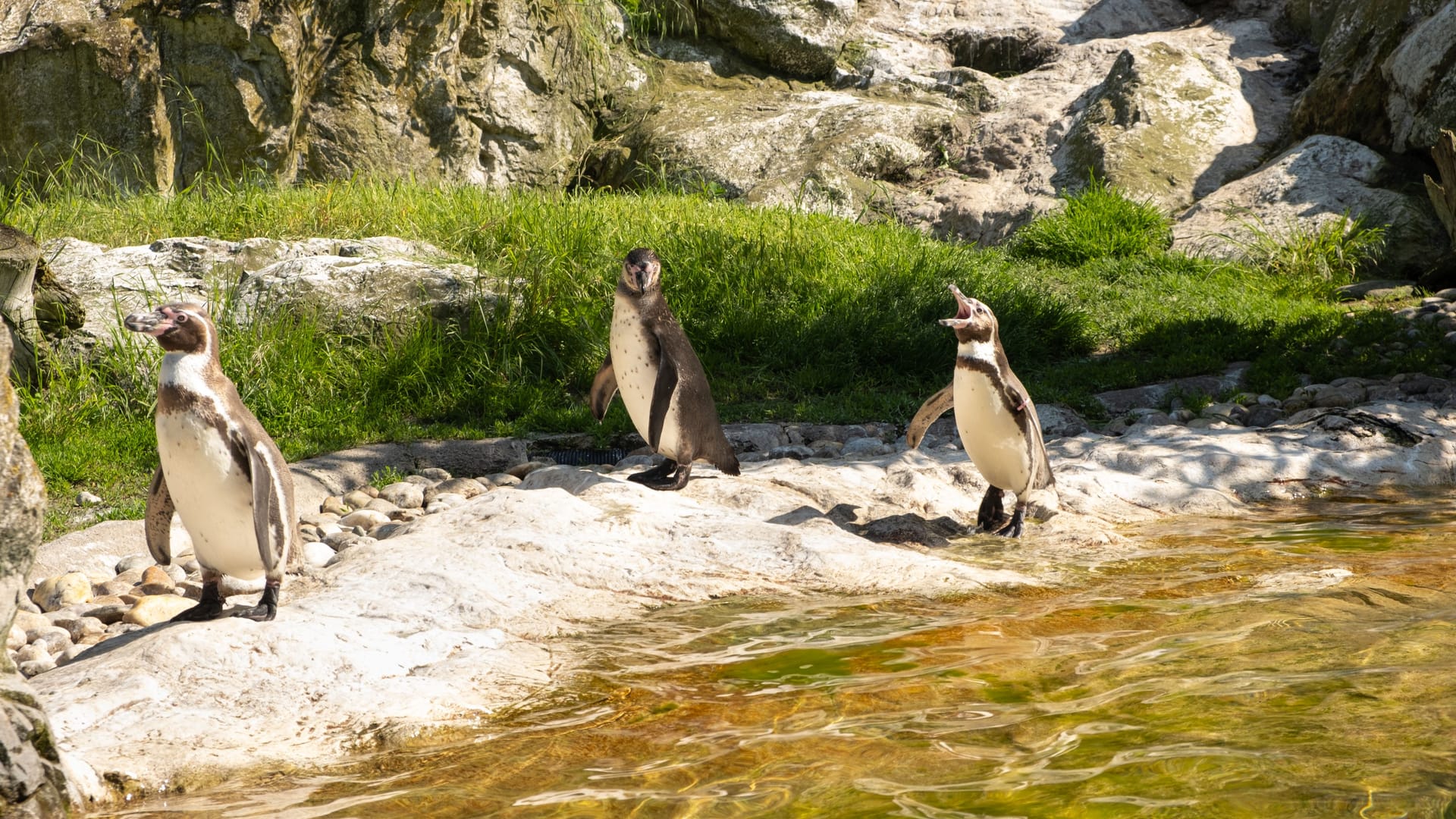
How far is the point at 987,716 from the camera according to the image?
2.64 meters

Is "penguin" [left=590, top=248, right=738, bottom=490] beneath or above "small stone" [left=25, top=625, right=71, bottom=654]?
above

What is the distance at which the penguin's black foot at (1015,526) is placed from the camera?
4707 millimetres

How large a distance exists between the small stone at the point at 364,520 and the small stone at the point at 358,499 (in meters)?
0.36

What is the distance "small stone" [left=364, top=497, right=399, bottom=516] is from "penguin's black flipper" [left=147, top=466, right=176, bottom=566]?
4.74 feet

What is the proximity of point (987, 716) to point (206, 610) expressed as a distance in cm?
224

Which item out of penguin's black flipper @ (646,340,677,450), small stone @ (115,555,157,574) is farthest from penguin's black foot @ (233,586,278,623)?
penguin's black flipper @ (646,340,677,450)

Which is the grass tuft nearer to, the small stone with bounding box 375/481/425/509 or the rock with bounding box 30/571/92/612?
the small stone with bounding box 375/481/425/509

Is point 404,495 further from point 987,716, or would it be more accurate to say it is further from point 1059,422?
point 1059,422

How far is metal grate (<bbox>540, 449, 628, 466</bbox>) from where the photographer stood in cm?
628

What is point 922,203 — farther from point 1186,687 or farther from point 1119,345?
point 1186,687

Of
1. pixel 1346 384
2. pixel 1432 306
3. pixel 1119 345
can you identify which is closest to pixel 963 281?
pixel 1119 345

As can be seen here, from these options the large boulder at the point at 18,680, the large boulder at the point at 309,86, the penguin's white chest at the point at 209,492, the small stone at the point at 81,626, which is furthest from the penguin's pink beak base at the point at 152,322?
the large boulder at the point at 309,86

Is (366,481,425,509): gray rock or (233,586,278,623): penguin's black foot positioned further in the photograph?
(366,481,425,509): gray rock

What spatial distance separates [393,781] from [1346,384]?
21.0ft
